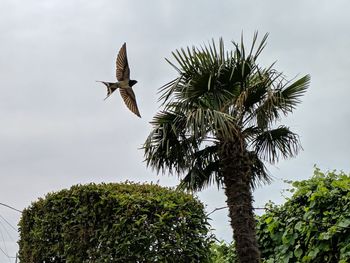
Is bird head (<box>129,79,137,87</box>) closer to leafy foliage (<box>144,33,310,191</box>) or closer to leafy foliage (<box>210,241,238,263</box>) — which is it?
leafy foliage (<box>144,33,310,191</box>)

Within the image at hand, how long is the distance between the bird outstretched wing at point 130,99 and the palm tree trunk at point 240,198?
1183mm

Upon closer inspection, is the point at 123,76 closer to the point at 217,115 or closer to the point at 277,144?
the point at 217,115

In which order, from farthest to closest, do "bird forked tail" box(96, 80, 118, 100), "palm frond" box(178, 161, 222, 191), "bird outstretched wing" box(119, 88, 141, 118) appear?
"palm frond" box(178, 161, 222, 191) → "bird outstretched wing" box(119, 88, 141, 118) → "bird forked tail" box(96, 80, 118, 100)

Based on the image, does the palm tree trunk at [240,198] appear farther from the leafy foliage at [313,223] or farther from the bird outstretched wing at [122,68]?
the bird outstretched wing at [122,68]

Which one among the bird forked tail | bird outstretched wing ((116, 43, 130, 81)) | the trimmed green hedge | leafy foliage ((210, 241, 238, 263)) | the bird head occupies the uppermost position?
bird outstretched wing ((116, 43, 130, 81))

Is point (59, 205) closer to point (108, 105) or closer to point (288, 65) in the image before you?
point (108, 105)

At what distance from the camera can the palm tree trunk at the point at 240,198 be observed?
5.82 m

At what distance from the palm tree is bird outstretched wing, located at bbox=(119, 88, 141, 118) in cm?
66

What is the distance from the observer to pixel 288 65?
7.64m

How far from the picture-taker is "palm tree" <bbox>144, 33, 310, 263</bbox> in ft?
21.1

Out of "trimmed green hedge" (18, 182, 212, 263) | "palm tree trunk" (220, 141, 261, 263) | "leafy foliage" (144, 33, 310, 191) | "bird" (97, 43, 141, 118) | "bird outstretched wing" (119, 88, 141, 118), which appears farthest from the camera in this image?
"leafy foliage" (144, 33, 310, 191)

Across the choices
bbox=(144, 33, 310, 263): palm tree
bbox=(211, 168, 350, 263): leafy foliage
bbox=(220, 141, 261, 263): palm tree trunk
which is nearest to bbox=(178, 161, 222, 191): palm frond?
bbox=(144, 33, 310, 263): palm tree

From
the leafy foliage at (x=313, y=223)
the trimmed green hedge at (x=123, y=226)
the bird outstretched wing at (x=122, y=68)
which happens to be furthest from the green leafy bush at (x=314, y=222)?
the bird outstretched wing at (x=122, y=68)

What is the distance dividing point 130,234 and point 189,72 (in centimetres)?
314
